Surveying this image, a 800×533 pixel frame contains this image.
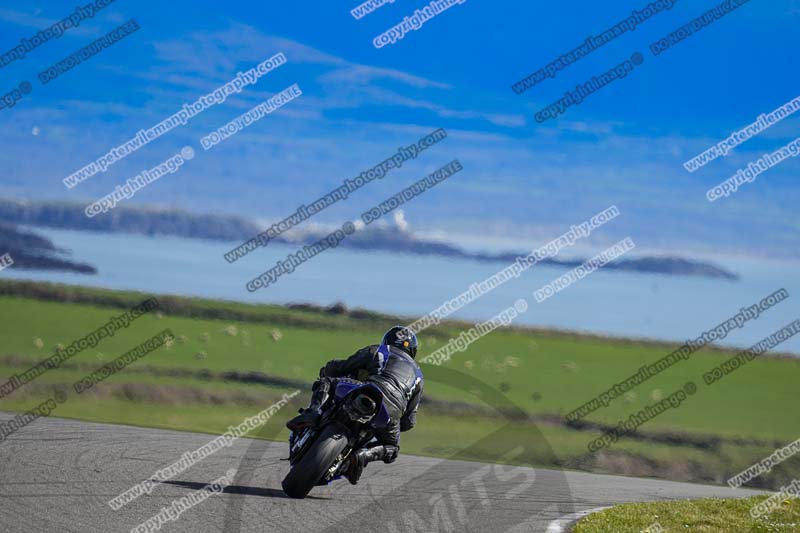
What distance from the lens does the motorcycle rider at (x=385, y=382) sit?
10.5 m

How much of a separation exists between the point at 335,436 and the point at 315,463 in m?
0.33

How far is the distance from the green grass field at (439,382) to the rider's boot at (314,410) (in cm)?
1191

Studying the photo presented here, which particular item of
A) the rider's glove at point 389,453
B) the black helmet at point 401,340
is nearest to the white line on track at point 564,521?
the rider's glove at point 389,453

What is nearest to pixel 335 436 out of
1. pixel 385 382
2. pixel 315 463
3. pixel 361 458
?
pixel 315 463

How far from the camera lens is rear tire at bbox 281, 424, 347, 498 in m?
9.91

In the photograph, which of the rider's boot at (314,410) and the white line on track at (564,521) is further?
the rider's boot at (314,410)

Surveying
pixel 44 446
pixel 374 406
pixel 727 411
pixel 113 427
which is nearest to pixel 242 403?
pixel 113 427

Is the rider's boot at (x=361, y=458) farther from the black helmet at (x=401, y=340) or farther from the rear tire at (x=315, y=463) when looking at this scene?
the black helmet at (x=401, y=340)

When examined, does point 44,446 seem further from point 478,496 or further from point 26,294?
point 26,294

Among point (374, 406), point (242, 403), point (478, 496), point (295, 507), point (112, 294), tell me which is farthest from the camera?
point (112, 294)

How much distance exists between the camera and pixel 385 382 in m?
10.6

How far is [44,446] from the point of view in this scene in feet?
38.8

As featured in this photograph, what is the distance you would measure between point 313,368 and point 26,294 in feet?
38.3

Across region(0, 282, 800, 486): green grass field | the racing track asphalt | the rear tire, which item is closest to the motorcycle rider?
the rear tire
